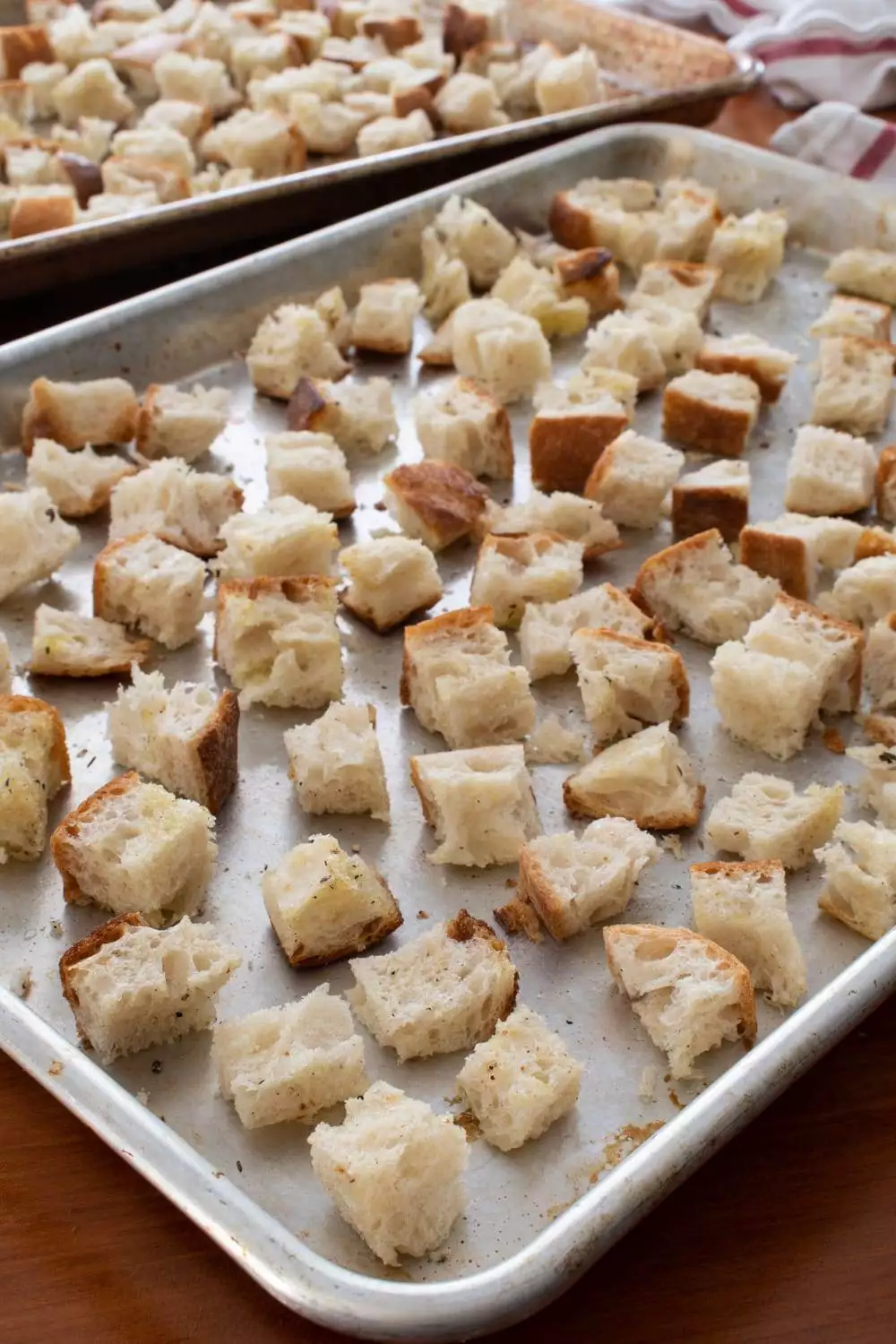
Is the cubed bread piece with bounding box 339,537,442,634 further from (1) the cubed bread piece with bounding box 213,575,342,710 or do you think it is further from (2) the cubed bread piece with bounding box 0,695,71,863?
(2) the cubed bread piece with bounding box 0,695,71,863

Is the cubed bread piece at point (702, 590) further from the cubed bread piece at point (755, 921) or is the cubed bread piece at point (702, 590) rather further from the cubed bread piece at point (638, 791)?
the cubed bread piece at point (755, 921)

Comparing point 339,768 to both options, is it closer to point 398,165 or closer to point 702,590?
point 702,590

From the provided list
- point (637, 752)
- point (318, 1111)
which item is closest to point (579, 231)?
point (637, 752)

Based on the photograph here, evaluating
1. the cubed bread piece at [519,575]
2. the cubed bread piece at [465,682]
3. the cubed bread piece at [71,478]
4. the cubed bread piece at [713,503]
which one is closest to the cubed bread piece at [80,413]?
the cubed bread piece at [71,478]

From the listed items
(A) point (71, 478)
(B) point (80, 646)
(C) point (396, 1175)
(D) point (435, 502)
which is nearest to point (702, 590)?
(D) point (435, 502)

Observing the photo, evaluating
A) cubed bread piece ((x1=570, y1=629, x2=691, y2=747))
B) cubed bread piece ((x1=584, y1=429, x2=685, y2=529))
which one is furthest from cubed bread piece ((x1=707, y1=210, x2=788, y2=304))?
cubed bread piece ((x1=570, y1=629, x2=691, y2=747))
